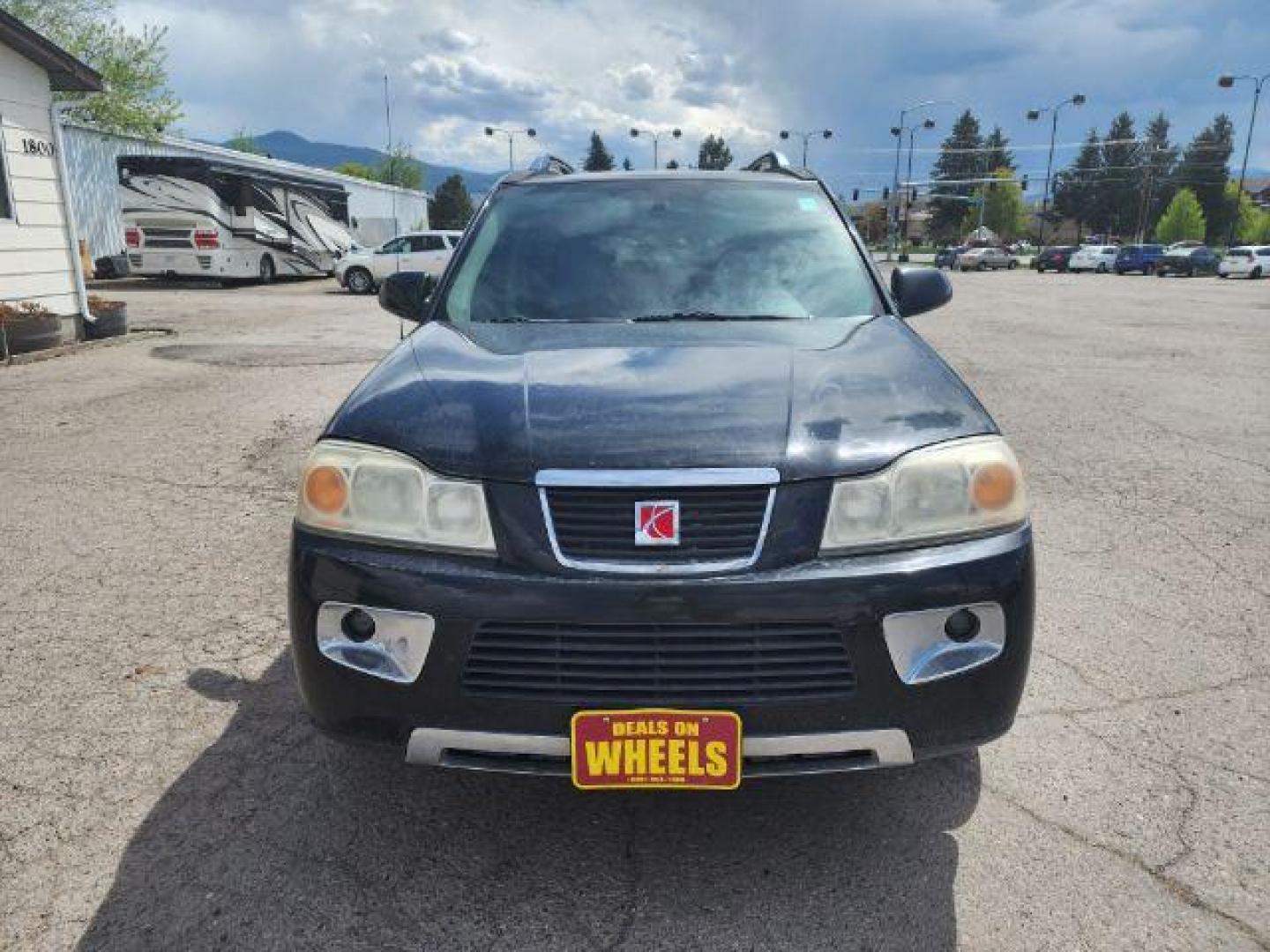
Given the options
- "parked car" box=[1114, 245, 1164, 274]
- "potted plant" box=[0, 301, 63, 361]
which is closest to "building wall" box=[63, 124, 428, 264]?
"potted plant" box=[0, 301, 63, 361]

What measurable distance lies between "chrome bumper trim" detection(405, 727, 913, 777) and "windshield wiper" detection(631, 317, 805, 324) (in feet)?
5.04

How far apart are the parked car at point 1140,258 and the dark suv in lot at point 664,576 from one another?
5168 cm

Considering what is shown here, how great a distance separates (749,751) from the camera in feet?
6.85

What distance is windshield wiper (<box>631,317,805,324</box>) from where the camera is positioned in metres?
3.16

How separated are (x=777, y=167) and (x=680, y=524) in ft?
9.68

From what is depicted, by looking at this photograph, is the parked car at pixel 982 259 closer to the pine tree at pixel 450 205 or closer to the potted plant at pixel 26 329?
the pine tree at pixel 450 205

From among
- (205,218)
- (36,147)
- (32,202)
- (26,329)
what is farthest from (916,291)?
(205,218)

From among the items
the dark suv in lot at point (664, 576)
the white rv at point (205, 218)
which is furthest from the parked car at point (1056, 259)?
the dark suv in lot at point (664, 576)

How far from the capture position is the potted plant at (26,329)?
36.4 ft

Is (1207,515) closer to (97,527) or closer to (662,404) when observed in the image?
(662,404)

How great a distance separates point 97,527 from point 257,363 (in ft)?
21.8

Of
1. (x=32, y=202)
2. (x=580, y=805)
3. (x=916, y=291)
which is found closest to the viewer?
(x=580, y=805)

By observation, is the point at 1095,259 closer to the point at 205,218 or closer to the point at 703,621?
the point at 205,218

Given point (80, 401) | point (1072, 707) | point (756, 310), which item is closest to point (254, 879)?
point (756, 310)
